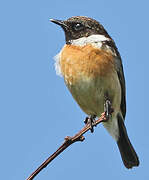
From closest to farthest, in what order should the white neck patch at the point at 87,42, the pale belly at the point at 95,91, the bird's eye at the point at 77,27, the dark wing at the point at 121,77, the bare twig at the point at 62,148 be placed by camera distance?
the bare twig at the point at 62,148 → the pale belly at the point at 95,91 → the white neck patch at the point at 87,42 → the dark wing at the point at 121,77 → the bird's eye at the point at 77,27

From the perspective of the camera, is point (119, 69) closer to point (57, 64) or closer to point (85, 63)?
point (85, 63)

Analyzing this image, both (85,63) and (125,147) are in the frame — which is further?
(125,147)

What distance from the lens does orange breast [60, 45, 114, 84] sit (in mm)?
5219

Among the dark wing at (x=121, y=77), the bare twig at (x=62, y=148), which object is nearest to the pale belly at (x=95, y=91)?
the dark wing at (x=121, y=77)

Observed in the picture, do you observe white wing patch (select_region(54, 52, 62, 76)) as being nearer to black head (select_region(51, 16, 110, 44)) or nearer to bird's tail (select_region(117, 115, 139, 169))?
black head (select_region(51, 16, 110, 44))

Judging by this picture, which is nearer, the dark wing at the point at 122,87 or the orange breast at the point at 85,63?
the orange breast at the point at 85,63

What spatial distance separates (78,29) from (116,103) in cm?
135

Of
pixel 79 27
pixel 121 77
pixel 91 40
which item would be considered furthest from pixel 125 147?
pixel 79 27

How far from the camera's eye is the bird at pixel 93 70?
17.2 ft

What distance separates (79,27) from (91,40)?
1.47 feet

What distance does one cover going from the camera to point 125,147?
6.32 m

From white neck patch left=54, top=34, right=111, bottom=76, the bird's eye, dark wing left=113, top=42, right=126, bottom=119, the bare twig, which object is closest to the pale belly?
dark wing left=113, top=42, right=126, bottom=119

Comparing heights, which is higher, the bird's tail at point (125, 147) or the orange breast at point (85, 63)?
the orange breast at point (85, 63)

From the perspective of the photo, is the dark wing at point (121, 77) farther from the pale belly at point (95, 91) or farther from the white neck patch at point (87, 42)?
the white neck patch at point (87, 42)
